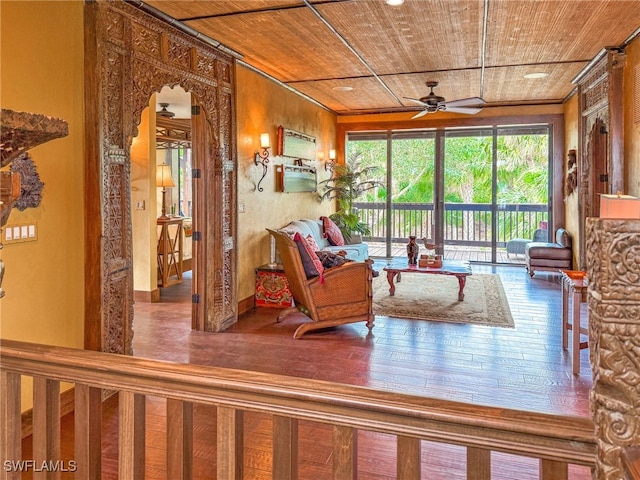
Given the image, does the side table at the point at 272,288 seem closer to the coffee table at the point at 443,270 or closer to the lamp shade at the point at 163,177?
the coffee table at the point at 443,270

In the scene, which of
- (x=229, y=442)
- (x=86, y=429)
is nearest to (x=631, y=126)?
(x=229, y=442)

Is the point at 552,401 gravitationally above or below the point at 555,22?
below

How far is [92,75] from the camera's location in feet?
9.84

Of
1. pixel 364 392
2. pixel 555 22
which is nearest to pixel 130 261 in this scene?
pixel 364 392

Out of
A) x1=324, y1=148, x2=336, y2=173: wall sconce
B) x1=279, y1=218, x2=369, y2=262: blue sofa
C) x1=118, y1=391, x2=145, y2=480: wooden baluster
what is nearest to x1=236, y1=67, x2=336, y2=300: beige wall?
x1=279, y1=218, x2=369, y2=262: blue sofa

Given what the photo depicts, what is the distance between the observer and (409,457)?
102 cm

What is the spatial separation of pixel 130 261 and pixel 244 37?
2.36 meters

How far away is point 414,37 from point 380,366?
10.0 ft

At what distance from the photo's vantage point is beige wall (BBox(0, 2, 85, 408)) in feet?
8.43

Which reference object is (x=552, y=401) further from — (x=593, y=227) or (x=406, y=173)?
(x=406, y=173)

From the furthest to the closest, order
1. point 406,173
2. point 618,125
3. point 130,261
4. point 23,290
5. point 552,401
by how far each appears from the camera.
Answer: point 406,173
point 618,125
point 130,261
point 552,401
point 23,290

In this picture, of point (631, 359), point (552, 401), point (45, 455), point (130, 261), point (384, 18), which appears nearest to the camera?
point (631, 359)

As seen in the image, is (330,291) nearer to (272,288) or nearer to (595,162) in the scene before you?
(272,288)

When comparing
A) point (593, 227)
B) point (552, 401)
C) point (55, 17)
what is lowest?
point (552, 401)
